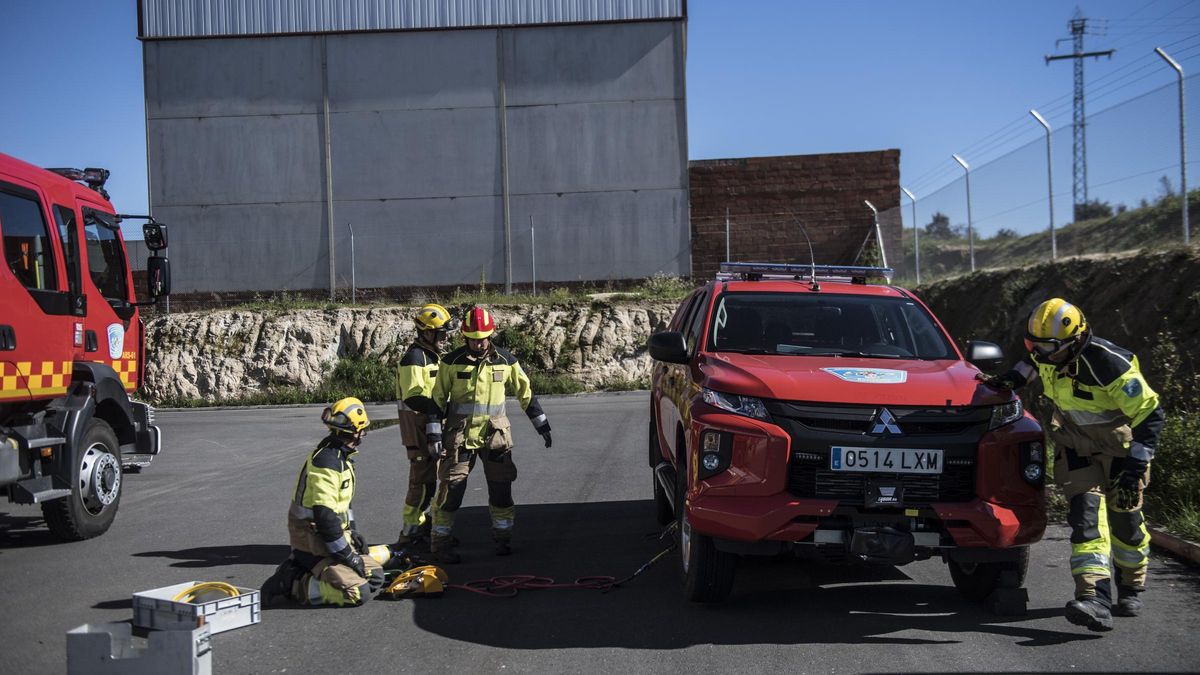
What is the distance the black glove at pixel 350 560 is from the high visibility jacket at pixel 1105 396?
4.08 m

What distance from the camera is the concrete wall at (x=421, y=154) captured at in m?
30.1

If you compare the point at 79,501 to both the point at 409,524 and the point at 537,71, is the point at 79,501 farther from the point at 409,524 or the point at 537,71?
the point at 537,71

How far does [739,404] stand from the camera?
6.09 meters

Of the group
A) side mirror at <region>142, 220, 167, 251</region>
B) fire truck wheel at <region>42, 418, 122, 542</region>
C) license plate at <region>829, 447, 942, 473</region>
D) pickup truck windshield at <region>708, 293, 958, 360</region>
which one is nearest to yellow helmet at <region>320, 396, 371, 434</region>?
pickup truck windshield at <region>708, 293, 958, 360</region>

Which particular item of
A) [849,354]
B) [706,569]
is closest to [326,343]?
[849,354]

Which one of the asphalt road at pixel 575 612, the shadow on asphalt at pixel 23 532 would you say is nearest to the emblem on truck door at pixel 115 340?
the asphalt road at pixel 575 612

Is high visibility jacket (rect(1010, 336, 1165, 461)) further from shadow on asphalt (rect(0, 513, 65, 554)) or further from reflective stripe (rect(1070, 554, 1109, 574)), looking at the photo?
Answer: shadow on asphalt (rect(0, 513, 65, 554))

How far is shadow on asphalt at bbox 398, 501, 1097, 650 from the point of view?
5816mm

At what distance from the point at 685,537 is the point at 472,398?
232 cm

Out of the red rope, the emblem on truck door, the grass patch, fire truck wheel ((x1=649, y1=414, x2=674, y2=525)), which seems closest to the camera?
the red rope

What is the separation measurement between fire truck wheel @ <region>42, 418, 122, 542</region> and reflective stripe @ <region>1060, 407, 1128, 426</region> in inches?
298

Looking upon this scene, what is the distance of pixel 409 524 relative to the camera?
8.38 metres

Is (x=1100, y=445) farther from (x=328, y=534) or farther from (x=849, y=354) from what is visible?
(x=328, y=534)

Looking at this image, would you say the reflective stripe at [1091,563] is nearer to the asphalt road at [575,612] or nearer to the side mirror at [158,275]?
the asphalt road at [575,612]
